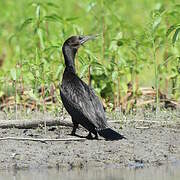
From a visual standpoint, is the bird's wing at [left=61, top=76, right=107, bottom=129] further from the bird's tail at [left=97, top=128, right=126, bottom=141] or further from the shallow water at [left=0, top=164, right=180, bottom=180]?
the shallow water at [left=0, top=164, right=180, bottom=180]

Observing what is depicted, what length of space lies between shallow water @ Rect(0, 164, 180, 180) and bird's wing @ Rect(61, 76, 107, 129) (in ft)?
3.08

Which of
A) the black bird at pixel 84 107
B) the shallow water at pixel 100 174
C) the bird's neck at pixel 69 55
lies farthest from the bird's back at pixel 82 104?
the shallow water at pixel 100 174

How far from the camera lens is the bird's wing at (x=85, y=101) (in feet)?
28.1

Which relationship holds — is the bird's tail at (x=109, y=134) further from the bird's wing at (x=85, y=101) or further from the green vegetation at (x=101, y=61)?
the green vegetation at (x=101, y=61)

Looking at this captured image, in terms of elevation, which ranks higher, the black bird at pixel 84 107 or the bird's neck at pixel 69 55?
the bird's neck at pixel 69 55

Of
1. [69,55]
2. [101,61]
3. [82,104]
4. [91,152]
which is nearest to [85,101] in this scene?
[82,104]

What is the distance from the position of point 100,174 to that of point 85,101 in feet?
4.56

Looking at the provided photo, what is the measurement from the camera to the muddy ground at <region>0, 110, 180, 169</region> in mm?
7992

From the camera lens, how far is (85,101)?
873 centimetres

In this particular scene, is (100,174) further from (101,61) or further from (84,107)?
(101,61)

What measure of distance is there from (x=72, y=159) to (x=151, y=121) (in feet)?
5.66

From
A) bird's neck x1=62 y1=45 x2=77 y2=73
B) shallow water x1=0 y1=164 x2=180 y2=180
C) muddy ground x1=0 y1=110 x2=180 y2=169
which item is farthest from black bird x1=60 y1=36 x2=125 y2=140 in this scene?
shallow water x1=0 y1=164 x2=180 y2=180

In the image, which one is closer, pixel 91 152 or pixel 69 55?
pixel 91 152

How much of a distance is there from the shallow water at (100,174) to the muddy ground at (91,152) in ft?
0.62
